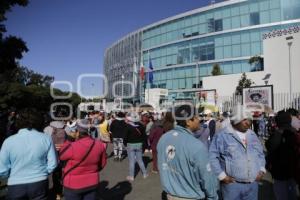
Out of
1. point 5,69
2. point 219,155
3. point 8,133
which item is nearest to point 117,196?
point 219,155

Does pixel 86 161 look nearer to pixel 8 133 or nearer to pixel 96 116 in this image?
pixel 8 133

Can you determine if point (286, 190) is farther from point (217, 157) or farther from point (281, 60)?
point (281, 60)

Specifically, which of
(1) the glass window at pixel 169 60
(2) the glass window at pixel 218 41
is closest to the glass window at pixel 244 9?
(2) the glass window at pixel 218 41

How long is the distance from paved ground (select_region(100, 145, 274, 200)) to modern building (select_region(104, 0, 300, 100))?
35.8m

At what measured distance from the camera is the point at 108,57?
95562 mm

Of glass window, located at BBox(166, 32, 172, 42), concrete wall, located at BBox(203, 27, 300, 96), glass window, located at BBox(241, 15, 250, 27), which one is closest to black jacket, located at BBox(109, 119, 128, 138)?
concrete wall, located at BBox(203, 27, 300, 96)

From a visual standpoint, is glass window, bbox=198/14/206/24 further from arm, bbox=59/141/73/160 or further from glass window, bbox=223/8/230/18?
arm, bbox=59/141/73/160

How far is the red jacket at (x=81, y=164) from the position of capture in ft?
15.2

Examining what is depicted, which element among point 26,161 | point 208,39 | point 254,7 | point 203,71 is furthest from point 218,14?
point 26,161

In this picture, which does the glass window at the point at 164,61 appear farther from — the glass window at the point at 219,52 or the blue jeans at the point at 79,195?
the blue jeans at the point at 79,195

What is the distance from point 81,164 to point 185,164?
5.74 feet

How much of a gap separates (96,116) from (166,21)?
52.4 metres

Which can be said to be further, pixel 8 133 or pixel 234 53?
pixel 234 53

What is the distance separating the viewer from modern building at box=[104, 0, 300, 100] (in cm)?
5069
